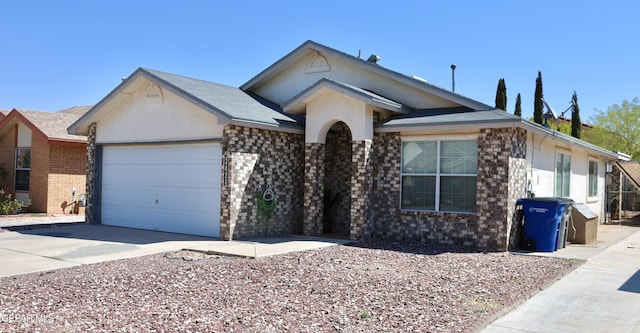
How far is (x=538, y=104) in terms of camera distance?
122 feet

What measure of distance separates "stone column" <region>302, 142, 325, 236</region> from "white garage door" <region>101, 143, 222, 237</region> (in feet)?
7.01

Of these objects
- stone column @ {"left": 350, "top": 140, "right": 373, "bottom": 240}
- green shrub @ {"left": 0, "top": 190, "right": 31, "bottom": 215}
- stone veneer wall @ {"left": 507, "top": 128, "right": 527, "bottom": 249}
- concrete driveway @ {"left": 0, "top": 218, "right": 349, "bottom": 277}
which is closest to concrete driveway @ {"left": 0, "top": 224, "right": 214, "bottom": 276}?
concrete driveway @ {"left": 0, "top": 218, "right": 349, "bottom": 277}

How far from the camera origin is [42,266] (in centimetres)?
906

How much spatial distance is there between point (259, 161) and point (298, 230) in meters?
2.29

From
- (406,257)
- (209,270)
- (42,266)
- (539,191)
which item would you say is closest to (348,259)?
(406,257)

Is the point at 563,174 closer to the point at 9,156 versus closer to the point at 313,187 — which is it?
the point at 313,187

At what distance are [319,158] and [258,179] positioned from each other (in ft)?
5.20

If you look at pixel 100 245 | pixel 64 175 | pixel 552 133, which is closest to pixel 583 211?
pixel 552 133

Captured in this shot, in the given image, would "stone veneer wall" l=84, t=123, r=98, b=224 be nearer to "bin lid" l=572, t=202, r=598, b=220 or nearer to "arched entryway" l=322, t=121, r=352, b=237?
"arched entryway" l=322, t=121, r=352, b=237

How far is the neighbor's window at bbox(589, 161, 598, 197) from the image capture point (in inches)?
803

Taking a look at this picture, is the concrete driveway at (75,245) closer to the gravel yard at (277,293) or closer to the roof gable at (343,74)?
the gravel yard at (277,293)

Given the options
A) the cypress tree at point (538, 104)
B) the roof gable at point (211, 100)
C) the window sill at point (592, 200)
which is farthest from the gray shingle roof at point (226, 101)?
the cypress tree at point (538, 104)

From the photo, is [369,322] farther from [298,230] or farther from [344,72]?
[344,72]

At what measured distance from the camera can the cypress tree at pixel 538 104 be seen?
36.3m
